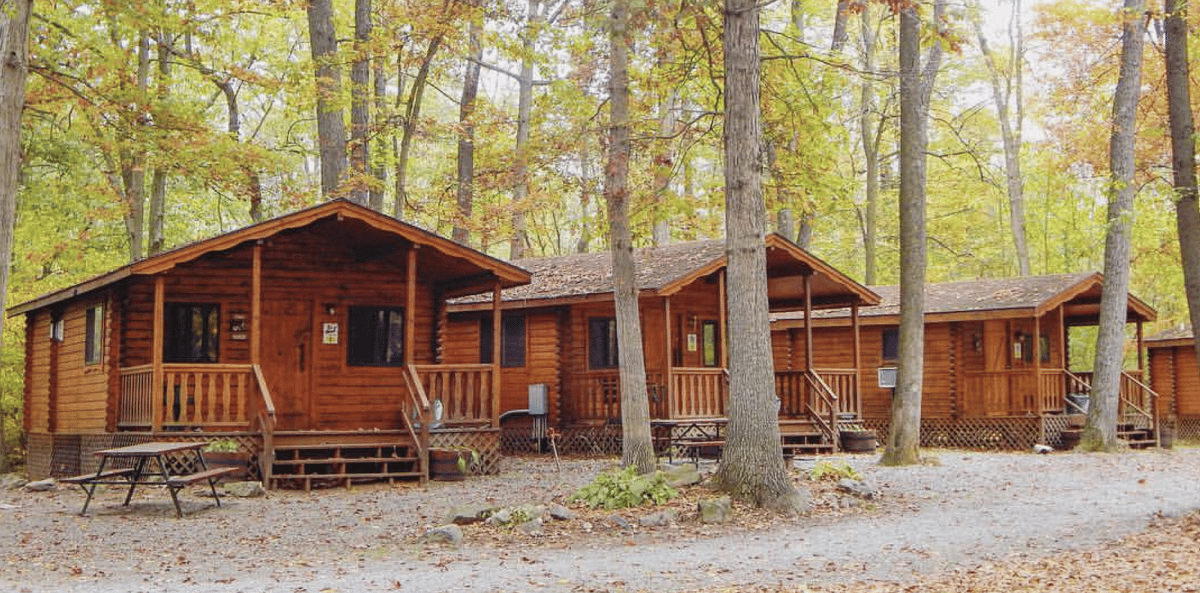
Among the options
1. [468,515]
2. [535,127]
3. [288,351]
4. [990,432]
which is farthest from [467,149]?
[468,515]

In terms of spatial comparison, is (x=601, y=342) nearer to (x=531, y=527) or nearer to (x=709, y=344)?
(x=709, y=344)

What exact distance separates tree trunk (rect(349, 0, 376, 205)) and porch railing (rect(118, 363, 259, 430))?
7.50m

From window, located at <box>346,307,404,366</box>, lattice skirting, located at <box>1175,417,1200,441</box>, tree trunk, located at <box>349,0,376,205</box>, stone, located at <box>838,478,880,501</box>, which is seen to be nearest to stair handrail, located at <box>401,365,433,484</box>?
window, located at <box>346,307,404,366</box>

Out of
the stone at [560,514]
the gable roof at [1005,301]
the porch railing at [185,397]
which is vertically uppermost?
the gable roof at [1005,301]

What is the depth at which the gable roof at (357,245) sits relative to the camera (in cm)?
1628

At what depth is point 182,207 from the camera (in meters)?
32.3

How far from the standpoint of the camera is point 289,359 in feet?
62.7

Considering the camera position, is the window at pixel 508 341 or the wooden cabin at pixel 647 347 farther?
the window at pixel 508 341

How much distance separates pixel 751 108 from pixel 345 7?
836 inches

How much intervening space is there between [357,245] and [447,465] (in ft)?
14.2

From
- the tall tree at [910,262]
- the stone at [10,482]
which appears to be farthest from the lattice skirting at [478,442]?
the stone at [10,482]

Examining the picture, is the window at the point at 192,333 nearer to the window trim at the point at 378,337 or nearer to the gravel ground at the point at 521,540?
the window trim at the point at 378,337

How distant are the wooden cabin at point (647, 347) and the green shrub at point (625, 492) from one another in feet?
23.2

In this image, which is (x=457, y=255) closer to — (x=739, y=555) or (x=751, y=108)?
(x=751, y=108)
